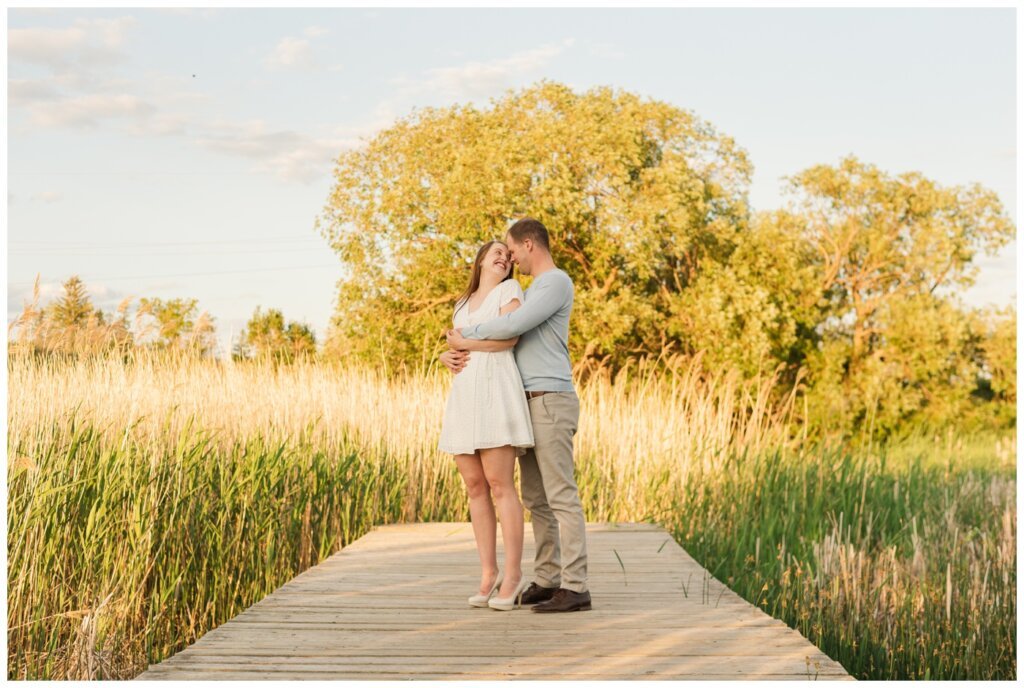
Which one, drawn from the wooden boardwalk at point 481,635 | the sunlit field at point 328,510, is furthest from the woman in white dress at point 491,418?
the sunlit field at point 328,510

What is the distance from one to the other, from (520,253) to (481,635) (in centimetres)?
141

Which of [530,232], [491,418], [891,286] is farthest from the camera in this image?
[891,286]

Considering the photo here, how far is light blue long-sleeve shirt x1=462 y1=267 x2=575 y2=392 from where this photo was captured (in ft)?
11.9

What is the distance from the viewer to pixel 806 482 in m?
7.54

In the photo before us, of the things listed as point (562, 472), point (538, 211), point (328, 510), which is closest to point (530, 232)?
point (562, 472)

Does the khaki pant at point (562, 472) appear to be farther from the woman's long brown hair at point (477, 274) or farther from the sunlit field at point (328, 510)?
the sunlit field at point (328, 510)

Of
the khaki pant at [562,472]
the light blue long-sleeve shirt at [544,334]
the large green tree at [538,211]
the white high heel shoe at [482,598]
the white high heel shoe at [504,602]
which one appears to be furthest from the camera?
the large green tree at [538,211]

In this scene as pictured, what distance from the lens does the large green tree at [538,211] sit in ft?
50.5

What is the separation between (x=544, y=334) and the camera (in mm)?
3748

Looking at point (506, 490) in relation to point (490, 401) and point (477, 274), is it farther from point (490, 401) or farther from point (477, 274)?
point (477, 274)

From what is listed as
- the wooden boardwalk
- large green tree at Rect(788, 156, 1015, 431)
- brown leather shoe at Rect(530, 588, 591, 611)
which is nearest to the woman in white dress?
brown leather shoe at Rect(530, 588, 591, 611)

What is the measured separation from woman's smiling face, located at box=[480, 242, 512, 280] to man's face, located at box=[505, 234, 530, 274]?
32 millimetres

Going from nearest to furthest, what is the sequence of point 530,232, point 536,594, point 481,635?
1. point 481,635
2. point 530,232
3. point 536,594

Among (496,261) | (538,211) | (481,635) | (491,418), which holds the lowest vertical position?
(481,635)
